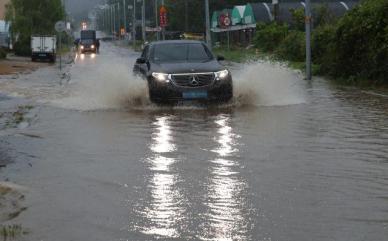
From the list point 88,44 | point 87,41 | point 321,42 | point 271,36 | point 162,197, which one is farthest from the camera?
point 87,41

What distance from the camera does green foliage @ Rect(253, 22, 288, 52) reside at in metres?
48.3

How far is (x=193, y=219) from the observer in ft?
21.4

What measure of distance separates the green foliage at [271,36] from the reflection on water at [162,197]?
38.1 metres

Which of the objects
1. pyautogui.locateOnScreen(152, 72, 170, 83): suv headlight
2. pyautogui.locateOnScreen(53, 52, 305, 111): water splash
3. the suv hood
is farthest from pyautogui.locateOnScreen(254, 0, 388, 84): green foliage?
pyautogui.locateOnScreen(152, 72, 170, 83): suv headlight

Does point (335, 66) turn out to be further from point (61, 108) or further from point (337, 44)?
point (61, 108)

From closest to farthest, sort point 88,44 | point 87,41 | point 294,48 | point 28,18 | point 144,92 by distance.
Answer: point 144,92
point 294,48
point 28,18
point 88,44
point 87,41

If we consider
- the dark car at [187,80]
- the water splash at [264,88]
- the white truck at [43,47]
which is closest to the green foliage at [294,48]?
the water splash at [264,88]

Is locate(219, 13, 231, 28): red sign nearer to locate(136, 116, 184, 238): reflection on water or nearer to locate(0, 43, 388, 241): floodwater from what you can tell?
locate(0, 43, 388, 241): floodwater

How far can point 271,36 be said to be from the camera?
161 ft

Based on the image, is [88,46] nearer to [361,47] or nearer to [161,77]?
[361,47]

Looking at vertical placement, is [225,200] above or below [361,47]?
below

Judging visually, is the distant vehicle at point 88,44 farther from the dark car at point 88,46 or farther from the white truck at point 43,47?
the white truck at point 43,47

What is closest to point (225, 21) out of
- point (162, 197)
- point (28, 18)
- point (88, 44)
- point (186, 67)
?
point (28, 18)

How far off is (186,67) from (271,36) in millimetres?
33886
